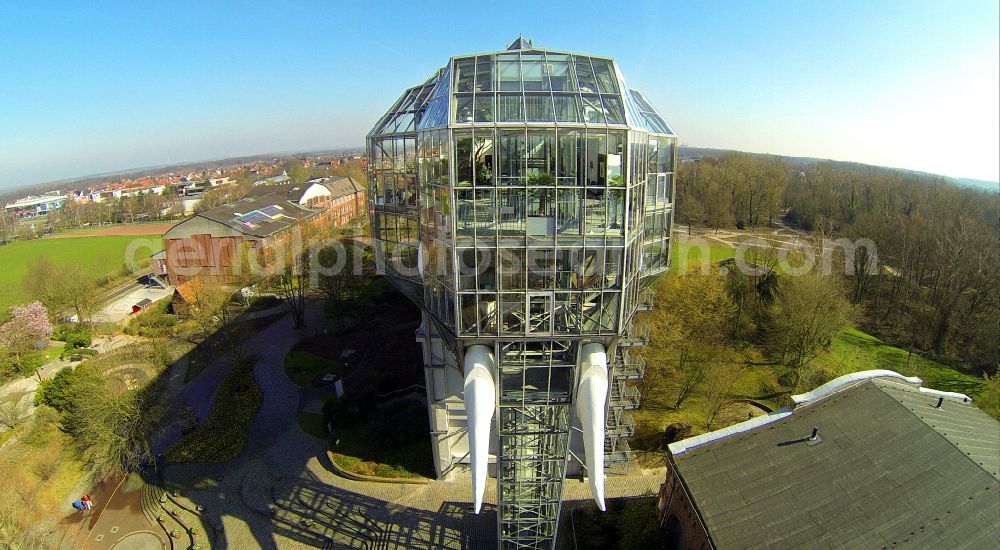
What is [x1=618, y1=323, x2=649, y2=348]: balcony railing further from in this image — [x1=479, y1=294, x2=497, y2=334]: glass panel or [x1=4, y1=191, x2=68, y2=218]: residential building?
[x1=4, y1=191, x2=68, y2=218]: residential building

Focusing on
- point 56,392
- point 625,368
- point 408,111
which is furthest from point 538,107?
point 56,392

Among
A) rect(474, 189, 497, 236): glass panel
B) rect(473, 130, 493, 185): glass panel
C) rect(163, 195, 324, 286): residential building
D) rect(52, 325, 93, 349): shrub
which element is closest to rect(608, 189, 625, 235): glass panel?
rect(474, 189, 497, 236): glass panel

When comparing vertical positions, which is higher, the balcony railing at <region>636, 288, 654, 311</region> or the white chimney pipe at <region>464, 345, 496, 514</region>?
the balcony railing at <region>636, 288, 654, 311</region>

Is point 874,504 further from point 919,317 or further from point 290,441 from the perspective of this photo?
point 919,317

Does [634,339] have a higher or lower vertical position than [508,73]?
lower

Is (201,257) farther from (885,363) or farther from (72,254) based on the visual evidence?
(885,363)

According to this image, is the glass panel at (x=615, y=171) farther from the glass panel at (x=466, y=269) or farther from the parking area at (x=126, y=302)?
the parking area at (x=126, y=302)

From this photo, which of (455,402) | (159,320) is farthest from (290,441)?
(159,320)
